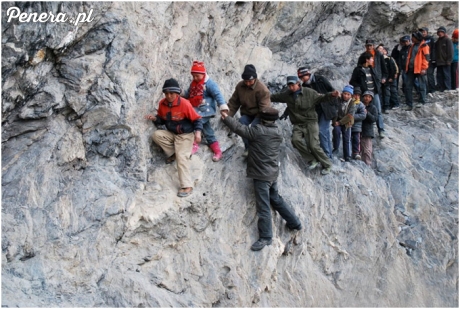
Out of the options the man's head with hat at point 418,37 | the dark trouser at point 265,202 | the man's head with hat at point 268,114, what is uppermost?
the man's head with hat at point 418,37

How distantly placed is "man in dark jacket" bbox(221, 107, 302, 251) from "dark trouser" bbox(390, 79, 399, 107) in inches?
222

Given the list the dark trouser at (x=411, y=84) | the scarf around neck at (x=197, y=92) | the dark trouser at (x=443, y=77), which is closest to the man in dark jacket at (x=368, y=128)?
the dark trouser at (x=411, y=84)

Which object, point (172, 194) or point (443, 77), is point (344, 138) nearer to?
point (172, 194)

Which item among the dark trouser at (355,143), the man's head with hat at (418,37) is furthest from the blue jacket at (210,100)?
the man's head with hat at (418,37)

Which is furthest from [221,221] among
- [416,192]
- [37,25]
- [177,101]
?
[416,192]

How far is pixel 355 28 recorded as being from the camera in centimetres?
1488

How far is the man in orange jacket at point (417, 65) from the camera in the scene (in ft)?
45.2

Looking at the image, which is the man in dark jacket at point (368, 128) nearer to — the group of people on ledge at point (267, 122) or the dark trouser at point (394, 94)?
the group of people on ledge at point (267, 122)

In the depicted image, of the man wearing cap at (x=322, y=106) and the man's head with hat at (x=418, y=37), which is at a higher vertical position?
the man's head with hat at (x=418, y=37)

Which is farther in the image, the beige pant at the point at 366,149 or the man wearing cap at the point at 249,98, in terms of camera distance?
the beige pant at the point at 366,149

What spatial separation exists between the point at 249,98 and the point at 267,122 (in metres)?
0.84

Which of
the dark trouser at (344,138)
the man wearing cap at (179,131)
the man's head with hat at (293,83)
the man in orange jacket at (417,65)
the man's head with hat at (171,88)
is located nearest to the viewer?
the man's head with hat at (171,88)

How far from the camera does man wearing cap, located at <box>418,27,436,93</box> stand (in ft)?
45.9

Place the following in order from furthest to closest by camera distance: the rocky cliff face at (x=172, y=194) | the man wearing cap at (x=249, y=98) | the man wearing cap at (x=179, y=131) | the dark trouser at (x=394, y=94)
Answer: the dark trouser at (x=394, y=94) → the man wearing cap at (x=249, y=98) → the man wearing cap at (x=179, y=131) → the rocky cliff face at (x=172, y=194)
